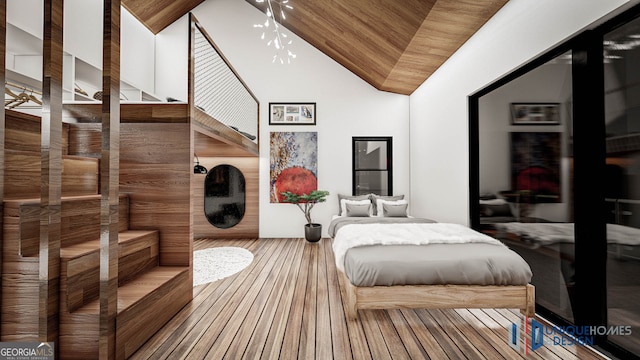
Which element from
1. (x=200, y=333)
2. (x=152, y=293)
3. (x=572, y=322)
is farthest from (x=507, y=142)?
(x=152, y=293)

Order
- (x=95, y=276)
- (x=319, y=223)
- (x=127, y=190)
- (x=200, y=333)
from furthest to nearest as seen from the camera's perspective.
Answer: (x=319, y=223) → (x=127, y=190) → (x=200, y=333) → (x=95, y=276)

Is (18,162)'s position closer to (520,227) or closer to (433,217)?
(520,227)

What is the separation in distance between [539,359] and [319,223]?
3.82 meters

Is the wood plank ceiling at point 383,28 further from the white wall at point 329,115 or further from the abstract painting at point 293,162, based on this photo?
the abstract painting at point 293,162

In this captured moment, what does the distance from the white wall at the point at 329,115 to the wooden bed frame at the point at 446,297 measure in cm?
327

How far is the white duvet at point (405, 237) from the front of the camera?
7.81 ft

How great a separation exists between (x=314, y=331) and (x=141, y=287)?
4.34 feet

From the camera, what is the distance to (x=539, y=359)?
1.68 meters

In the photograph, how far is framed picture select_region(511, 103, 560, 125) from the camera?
2.21 metres

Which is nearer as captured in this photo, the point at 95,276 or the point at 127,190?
the point at 95,276

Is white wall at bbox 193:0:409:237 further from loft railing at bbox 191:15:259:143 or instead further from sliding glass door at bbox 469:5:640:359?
sliding glass door at bbox 469:5:640:359

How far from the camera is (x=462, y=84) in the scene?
340cm

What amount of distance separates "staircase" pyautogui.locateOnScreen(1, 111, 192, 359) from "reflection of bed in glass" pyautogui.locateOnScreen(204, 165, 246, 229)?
9.63 ft

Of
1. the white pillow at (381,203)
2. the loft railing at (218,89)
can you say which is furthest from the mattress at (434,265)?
the white pillow at (381,203)
